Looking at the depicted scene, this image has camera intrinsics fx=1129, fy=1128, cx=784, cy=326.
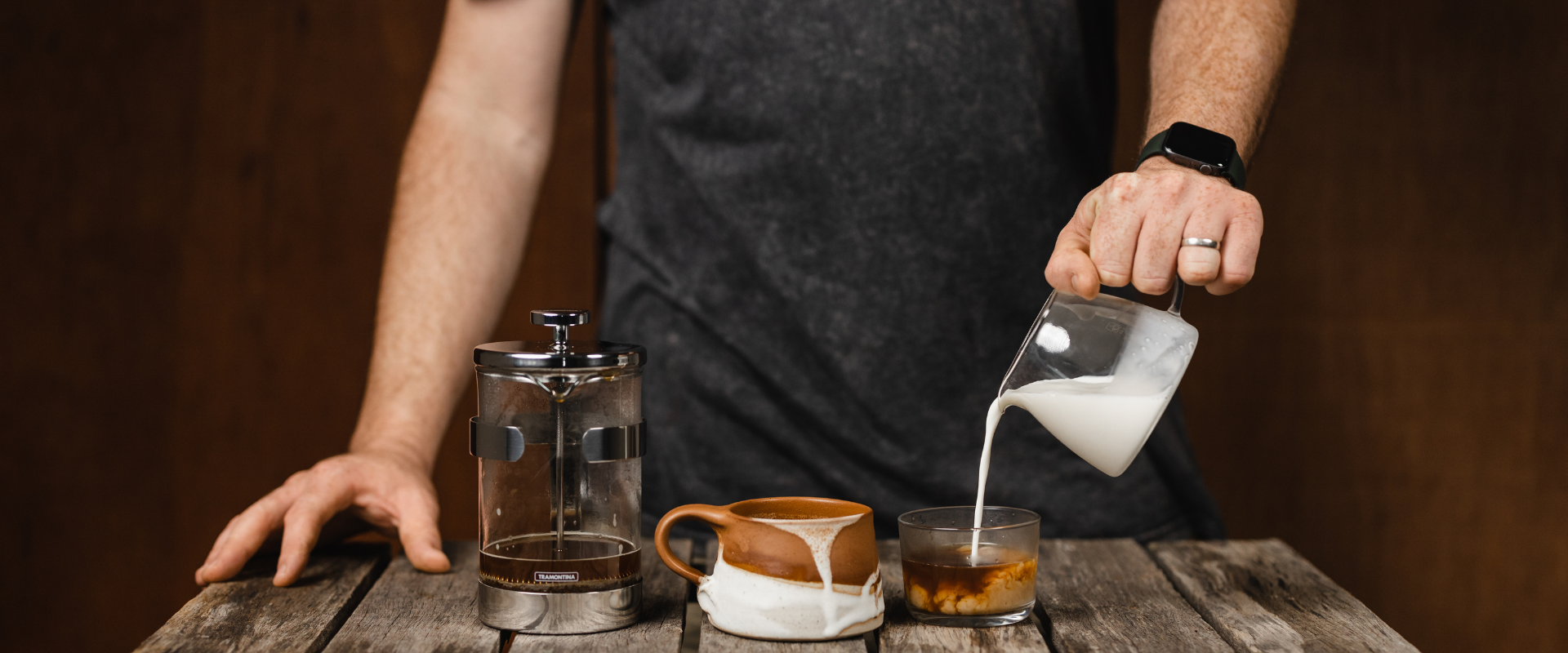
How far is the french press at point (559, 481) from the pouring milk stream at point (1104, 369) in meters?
0.26

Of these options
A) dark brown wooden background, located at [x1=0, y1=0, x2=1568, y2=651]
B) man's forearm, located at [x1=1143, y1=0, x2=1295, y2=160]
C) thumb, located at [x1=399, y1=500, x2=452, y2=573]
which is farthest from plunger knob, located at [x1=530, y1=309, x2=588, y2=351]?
dark brown wooden background, located at [x1=0, y1=0, x2=1568, y2=651]

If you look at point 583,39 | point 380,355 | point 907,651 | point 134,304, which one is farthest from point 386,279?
point 134,304

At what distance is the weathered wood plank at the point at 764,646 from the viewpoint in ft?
2.51

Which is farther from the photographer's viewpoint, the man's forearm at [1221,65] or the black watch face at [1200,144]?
the man's forearm at [1221,65]

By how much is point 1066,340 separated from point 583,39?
1561mm

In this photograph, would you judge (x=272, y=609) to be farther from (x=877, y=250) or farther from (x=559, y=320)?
(x=877, y=250)

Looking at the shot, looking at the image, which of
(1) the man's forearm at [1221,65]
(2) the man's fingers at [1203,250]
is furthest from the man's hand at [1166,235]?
(1) the man's forearm at [1221,65]

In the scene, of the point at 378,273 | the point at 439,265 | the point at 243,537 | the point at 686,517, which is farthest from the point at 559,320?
the point at 378,273

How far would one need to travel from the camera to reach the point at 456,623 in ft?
2.77

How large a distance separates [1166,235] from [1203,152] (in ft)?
0.33

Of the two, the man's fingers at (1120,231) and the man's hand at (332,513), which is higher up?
the man's fingers at (1120,231)

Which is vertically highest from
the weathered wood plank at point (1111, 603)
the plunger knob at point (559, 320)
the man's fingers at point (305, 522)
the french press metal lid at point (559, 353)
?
the plunger knob at point (559, 320)

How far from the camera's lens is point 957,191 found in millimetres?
1234

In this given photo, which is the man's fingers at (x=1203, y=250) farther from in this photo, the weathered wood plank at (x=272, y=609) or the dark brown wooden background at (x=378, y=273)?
the dark brown wooden background at (x=378, y=273)
